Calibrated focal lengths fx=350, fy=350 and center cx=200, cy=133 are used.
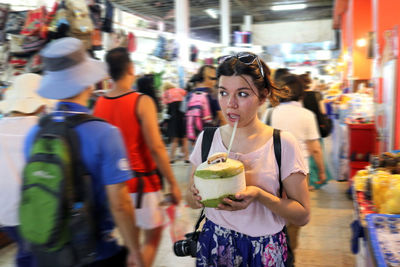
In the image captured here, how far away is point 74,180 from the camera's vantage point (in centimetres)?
135

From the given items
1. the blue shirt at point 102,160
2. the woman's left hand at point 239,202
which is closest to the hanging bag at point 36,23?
the blue shirt at point 102,160

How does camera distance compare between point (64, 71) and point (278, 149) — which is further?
point (64, 71)

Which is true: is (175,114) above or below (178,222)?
above

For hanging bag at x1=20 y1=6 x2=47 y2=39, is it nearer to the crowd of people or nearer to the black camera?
the crowd of people

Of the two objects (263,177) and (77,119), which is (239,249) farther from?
(77,119)

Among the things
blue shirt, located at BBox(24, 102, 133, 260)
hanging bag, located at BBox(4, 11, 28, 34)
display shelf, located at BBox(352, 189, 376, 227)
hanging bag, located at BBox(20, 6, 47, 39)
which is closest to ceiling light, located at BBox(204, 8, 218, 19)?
hanging bag, located at BBox(4, 11, 28, 34)

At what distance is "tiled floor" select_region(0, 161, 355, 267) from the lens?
10.7 feet

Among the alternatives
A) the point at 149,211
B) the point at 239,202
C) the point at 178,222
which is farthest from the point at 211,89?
the point at 239,202

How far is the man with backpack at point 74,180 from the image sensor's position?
4.26 feet

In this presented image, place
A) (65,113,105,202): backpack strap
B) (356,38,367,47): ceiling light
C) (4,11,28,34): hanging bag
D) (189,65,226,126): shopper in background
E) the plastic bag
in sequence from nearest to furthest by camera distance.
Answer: (65,113,105,202): backpack strap → the plastic bag → (4,11,28,34): hanging bag → (189,65,226,126): shopper in background → (356,38,367,47): ceiling light

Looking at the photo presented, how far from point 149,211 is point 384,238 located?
57.3 inches

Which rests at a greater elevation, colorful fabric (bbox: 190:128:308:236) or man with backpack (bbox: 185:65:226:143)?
man with backpack (bbox: 185:65:226:143)

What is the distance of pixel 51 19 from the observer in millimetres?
2990

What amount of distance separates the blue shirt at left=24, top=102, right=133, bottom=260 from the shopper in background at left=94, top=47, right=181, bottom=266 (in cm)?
74
